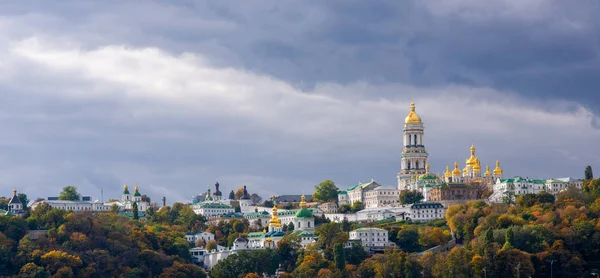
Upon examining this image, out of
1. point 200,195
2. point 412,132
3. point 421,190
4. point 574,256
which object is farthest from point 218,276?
point 200,195

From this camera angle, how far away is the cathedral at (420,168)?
157613 millimetres

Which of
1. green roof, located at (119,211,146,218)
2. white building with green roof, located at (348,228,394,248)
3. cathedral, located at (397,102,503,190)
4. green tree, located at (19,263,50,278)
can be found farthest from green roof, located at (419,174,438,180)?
green tree, located at (19,263,50,278)

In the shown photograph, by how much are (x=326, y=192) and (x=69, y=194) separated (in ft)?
94.2

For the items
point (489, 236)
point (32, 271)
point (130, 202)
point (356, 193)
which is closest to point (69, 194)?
point (130, 202)

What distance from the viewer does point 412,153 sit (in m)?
164

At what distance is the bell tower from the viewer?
163000 mm

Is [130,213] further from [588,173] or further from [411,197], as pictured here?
[588,173]

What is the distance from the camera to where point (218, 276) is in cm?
12000

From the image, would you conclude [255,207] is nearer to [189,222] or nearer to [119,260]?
[189,222]

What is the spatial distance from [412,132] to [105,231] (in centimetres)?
4989

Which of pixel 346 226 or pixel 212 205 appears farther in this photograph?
pixel 212 205

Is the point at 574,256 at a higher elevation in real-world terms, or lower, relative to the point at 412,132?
lower

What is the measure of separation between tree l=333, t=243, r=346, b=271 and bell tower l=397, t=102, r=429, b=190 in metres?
42.8

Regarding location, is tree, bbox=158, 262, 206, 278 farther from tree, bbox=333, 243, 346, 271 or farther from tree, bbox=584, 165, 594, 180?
tree, bbox=584, 165, 594, 180
